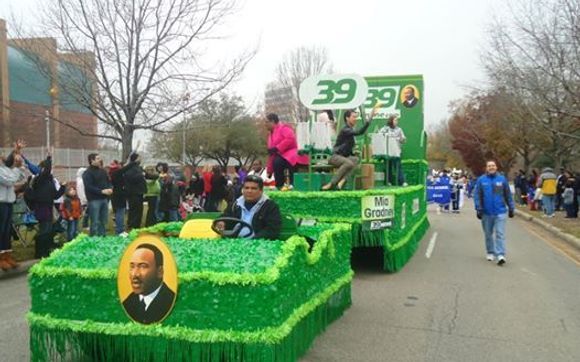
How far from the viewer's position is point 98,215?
10836mm

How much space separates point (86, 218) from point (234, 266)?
34.6 feet

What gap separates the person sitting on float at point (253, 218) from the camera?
5297mm

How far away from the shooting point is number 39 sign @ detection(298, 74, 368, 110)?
9203 millimetres

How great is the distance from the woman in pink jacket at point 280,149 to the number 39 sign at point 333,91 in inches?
22.4

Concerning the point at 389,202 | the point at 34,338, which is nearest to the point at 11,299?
the point at 34,338

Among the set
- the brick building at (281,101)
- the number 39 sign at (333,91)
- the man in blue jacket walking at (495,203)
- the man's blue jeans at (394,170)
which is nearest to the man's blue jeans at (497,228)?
the man in blue jacket walking at (495,203)

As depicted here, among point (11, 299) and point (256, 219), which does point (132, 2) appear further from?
point (256, 219)

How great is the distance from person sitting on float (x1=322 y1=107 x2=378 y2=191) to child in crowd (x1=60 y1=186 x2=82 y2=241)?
17.1 ft

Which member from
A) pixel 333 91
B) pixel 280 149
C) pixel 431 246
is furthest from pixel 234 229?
pixel 431 246

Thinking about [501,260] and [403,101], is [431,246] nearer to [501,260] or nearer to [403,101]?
[501,260]

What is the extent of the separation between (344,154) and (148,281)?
215 inches

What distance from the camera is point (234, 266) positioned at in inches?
154

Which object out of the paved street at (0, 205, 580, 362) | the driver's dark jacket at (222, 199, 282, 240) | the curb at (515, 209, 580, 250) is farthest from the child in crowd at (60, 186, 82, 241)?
the curb at (515, 209, 580, 250)

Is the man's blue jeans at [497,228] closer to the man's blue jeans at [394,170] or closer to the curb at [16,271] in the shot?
the man's blue jeans at [394,170]
